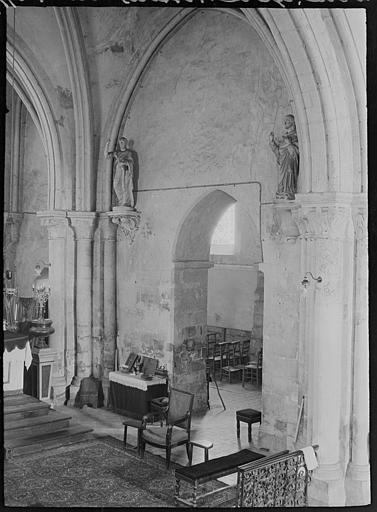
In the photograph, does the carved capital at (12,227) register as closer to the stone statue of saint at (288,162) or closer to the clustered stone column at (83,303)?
the clustered stone column at (83,303)

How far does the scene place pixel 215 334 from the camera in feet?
58.4

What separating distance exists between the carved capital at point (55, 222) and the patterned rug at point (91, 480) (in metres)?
4.68

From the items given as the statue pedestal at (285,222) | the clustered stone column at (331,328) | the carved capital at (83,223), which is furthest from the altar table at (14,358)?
the clustered stone column at (331,328)

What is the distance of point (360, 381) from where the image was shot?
8.88 m

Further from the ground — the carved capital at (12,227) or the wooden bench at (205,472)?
the carved capital at (12,227)

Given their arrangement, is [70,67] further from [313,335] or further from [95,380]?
[313,335]

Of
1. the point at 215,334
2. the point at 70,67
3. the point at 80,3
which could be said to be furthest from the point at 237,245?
the point at 80,3

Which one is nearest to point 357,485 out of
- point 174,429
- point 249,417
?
point 249,417

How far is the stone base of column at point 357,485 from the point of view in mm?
8641

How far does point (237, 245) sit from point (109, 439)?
29.5ft

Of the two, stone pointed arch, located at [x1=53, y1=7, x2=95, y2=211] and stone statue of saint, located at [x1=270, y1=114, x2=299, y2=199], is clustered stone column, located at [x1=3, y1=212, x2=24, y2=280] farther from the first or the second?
stone statue of saint, located at [x1=270, y1=114, x2=299, y2=199]

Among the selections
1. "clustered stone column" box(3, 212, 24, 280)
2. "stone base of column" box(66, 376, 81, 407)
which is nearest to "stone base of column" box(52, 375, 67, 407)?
"stone base of column" box(66, 376, 81, 407)

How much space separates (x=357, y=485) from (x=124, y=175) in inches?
275

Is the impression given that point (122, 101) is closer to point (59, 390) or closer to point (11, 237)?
point (59, 390)
